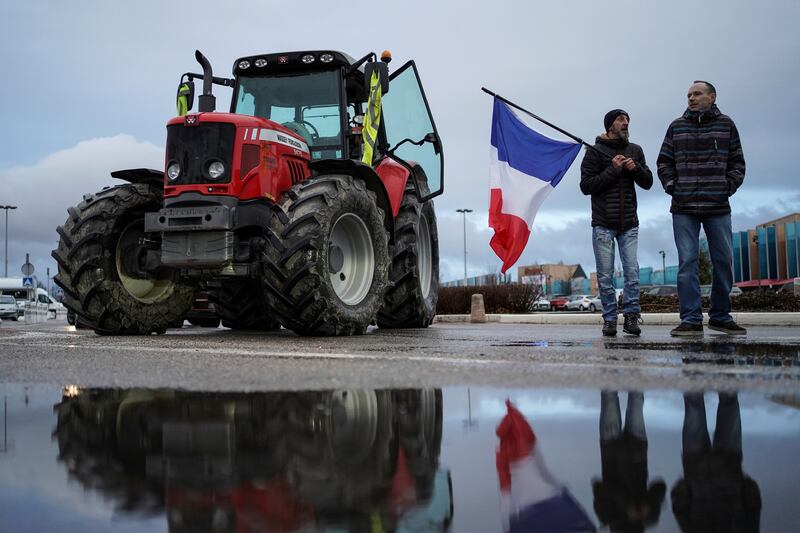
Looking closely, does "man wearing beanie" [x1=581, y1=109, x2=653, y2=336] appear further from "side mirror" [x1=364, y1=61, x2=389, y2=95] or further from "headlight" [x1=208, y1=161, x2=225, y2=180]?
"headlight" [x1=208, y1=161, x2=225, y2=180]

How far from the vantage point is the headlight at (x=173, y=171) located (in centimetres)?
707

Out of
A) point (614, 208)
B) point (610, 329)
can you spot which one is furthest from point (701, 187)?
point (610, 329)

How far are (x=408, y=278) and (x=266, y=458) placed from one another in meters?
7.58

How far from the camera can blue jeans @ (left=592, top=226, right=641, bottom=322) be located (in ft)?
23.1

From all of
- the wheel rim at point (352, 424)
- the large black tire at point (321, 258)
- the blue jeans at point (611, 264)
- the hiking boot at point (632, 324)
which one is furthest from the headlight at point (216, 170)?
the wheel rim at point (352, 424)

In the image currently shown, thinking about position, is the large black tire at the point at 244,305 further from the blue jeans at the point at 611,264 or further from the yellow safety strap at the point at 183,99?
the blue jeans at the point at 611,264

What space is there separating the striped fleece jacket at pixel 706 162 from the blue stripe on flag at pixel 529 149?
195 centimetres

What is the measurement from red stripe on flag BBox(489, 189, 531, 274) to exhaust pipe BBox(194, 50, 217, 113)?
345 cm

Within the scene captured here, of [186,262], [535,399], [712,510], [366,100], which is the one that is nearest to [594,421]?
[535,399]

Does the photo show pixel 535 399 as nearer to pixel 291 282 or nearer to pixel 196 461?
pixel 196 461

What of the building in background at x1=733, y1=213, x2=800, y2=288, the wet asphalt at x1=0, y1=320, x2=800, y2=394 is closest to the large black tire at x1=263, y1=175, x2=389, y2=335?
the wet asphalt at x1=0, y1=320, x2=800, y2=394

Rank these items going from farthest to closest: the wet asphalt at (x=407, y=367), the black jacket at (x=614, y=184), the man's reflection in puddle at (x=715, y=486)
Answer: the black jacket at (x=614, y=184)
the wet asphalt at (x=407, y=367)
the man's reflection in puddle at (x=715, y=486)

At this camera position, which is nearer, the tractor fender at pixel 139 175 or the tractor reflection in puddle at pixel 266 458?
the tractor reflection in puddle at pixel 266 458

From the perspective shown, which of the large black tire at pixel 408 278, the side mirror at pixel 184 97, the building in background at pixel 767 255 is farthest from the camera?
the building in background at pixel 767 255
